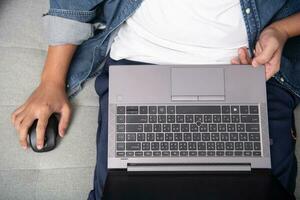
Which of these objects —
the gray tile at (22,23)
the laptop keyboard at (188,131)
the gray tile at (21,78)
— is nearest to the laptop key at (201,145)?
the laptop keyboard at (188,131)

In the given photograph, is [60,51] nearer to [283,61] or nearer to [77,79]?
[77,79]

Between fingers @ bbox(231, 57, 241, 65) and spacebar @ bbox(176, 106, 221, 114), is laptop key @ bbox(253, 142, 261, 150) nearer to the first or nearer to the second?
spacebar @ bbox(176, 106, 221, 114)

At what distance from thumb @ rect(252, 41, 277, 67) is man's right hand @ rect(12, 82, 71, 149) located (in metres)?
0.44

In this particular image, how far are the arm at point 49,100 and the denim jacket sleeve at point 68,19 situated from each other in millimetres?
26

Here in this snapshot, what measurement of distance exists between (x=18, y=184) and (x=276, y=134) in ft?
1.93

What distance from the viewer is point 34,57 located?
3.10 feet

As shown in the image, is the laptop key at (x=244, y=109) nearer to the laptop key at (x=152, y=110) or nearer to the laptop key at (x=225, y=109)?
the laptop key at (x=225, y=109)

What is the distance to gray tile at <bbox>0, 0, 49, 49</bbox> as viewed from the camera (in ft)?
3.15

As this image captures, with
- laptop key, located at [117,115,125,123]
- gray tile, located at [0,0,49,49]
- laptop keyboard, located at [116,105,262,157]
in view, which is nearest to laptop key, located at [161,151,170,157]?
laptop keyboard, located at [116,105,262,157]

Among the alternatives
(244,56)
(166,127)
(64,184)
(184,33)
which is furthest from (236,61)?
(64,184)

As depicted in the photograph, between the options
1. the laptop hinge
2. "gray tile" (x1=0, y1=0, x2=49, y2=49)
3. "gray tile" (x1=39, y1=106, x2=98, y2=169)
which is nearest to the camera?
the laptop hinge

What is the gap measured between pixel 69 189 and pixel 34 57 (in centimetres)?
36

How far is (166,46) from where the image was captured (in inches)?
33.9

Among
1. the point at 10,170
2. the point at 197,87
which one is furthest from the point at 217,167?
the point at 10,170
